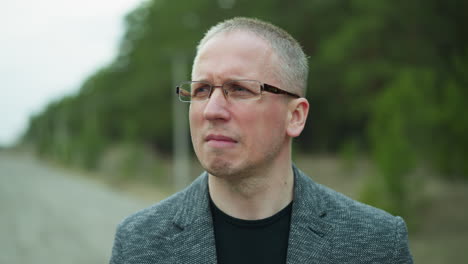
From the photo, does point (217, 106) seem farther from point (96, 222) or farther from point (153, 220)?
point (96, 222)

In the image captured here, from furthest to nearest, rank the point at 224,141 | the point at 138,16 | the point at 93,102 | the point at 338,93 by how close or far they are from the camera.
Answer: the point at 93,102 < the point at 138,16 < the point at 338,93 < the point at 224,141

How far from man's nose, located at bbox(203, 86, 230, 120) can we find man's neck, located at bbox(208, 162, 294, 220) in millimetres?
306

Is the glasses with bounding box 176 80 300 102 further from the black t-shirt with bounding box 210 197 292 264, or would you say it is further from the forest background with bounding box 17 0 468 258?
the forest background with bounding box 17 0 468 258

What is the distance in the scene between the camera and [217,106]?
2186 mm

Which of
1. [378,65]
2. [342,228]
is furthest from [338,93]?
[342,228]

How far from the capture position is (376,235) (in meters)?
2.30

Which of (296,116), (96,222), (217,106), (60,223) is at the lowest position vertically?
(60,223)

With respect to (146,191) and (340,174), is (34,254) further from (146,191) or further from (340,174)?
(340,174)

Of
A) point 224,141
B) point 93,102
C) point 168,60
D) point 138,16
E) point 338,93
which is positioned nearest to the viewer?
point 224,141

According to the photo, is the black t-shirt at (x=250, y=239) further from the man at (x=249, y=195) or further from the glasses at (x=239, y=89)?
the glasses at (x=239, y=89)

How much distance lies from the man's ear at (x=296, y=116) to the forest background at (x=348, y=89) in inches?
374

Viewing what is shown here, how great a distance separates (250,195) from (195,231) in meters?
0.30

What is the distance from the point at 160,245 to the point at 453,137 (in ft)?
37.9

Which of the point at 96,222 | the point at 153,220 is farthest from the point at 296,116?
the point at 96,222
